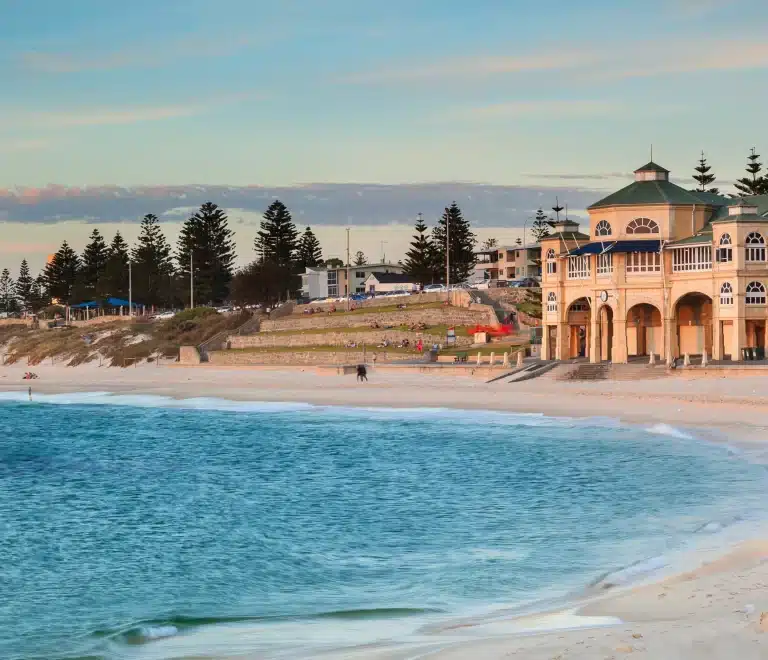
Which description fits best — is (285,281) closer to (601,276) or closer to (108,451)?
(601,276)

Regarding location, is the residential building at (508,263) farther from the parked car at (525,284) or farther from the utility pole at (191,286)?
the utility pole at (191,286)

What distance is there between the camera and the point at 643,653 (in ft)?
35.2

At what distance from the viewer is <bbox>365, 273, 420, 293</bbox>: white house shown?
A: 108562 mm

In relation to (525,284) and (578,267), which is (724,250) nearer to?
(578,267)

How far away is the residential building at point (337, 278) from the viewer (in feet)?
373

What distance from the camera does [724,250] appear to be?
1940 inches

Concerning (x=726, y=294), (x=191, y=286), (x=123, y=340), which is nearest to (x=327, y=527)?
(x=726, y=294)

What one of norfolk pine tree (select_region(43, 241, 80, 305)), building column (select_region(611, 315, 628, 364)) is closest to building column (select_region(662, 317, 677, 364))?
building column (select_region(611, 315, 628, 364))

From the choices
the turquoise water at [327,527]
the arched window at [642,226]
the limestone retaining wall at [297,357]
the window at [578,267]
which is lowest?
the turquoise water at [327,527]

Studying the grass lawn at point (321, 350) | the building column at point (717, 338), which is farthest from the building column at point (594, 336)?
the grass lawn at point (321, 350)

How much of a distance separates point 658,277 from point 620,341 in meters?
3.27

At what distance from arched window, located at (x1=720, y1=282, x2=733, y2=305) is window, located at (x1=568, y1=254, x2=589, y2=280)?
6.84 m

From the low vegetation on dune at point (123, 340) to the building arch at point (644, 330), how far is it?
36.3 meters

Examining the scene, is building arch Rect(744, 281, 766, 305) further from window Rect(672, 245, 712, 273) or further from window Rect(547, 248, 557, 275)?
window Rect(547, 248, 557, 275)
